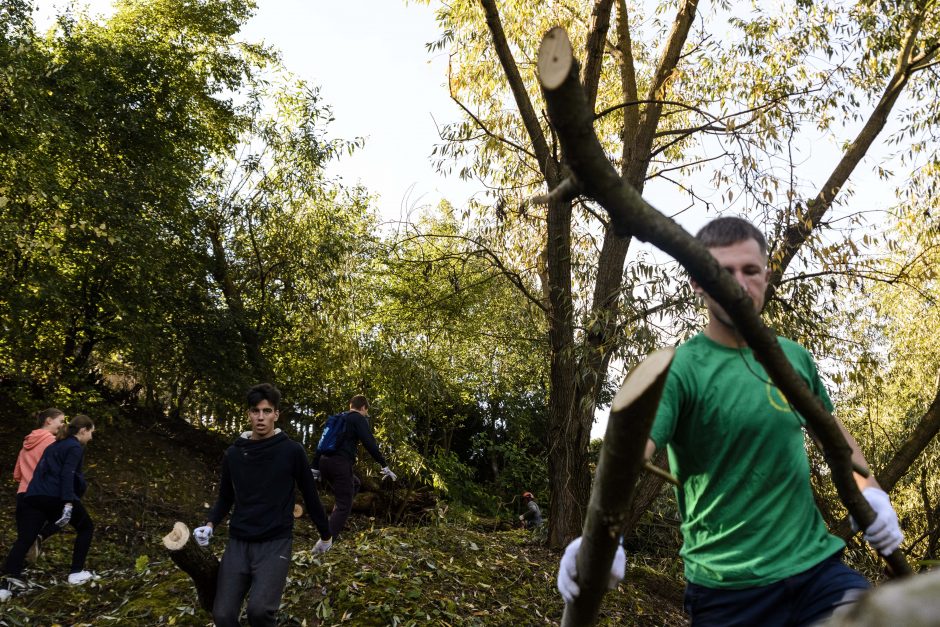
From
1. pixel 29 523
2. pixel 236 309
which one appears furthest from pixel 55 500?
pixel 236 309

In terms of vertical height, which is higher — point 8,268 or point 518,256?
point 518,256

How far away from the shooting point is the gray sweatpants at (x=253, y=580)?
4250 millimetres

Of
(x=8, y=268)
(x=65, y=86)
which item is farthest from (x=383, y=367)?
(x=65, y=86)

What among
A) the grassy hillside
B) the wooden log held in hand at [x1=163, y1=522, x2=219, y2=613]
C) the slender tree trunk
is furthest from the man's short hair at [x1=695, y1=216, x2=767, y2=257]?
the slender tree trunk

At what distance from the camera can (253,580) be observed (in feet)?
14.5

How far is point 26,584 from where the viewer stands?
23.0 feet

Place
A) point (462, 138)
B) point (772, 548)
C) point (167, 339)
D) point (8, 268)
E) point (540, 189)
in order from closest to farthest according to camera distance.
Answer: point (772, 548) < point (462, 138) < point (540, 189) < point (8, 268) < point (167, 339)

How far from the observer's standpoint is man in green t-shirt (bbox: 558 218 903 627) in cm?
186

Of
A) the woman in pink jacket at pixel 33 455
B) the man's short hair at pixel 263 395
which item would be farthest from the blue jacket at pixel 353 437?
the man's short hair at pixel 263 395

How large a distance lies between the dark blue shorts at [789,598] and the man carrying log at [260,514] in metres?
3.15

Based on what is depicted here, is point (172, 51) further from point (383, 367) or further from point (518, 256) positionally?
point (518, 256)

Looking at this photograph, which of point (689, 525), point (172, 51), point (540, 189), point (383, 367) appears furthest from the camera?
point (172, 51)

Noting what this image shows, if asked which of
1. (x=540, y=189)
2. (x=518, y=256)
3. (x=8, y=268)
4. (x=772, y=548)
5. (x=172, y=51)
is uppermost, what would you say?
(x=172, y=51)

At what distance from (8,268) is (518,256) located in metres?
7.81
